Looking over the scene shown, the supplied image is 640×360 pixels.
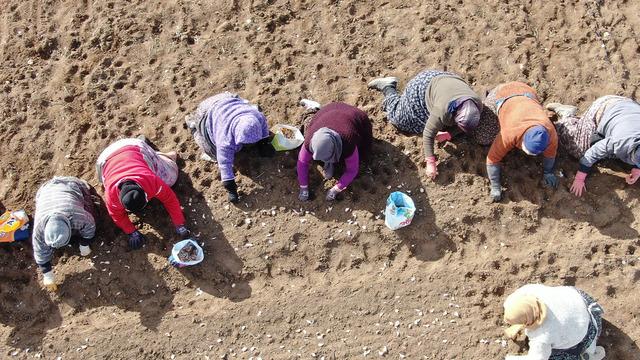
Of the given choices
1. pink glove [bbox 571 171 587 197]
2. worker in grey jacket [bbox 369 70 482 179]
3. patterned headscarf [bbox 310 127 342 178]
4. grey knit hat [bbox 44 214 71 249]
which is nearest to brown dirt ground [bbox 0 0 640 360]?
pink glove [bbox 571 171 587 197]

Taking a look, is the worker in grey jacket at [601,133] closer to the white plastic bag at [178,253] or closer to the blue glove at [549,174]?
the blue glove at [549,174]

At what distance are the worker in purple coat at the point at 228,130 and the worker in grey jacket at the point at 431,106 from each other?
5.06 ft

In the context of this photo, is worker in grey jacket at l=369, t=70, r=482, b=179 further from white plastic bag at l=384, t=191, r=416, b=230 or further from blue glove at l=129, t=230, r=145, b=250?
blue glove at l=129, t=230, r=145, b=250

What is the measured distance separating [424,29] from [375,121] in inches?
57.7

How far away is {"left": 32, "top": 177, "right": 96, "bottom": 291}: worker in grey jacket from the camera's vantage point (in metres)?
5.70

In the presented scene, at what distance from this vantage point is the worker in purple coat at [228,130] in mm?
5910

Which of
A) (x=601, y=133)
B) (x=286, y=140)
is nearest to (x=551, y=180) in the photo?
(x=601, y=133)

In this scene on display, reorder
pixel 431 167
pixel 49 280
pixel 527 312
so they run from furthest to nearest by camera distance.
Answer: pixel 431 167 < pixel 49 280 < pixel 527 312

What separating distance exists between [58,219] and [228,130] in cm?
192

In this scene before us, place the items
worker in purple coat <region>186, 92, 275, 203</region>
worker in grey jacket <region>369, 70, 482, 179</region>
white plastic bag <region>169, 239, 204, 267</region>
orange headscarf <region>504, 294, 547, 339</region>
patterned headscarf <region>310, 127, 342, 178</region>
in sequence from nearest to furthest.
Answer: orange headscarf <region>504, 294, 547, 339</region> → patterned headscarf <region>310, 127, 342, 178</region> → worker in grey jacket <region>369, 70, 482, 179</region> → worker in purple coat <region>186, 92, 275, 203</region> → white plastic bag <region>169, 239, 204, 267</region>

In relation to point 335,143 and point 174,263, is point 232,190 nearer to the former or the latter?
point 174,263

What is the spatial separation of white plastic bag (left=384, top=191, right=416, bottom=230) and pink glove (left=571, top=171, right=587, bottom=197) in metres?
1.78

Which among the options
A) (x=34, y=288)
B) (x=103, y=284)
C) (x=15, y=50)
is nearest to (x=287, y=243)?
(x=103, y=284)

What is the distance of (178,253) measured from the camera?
6.17m
